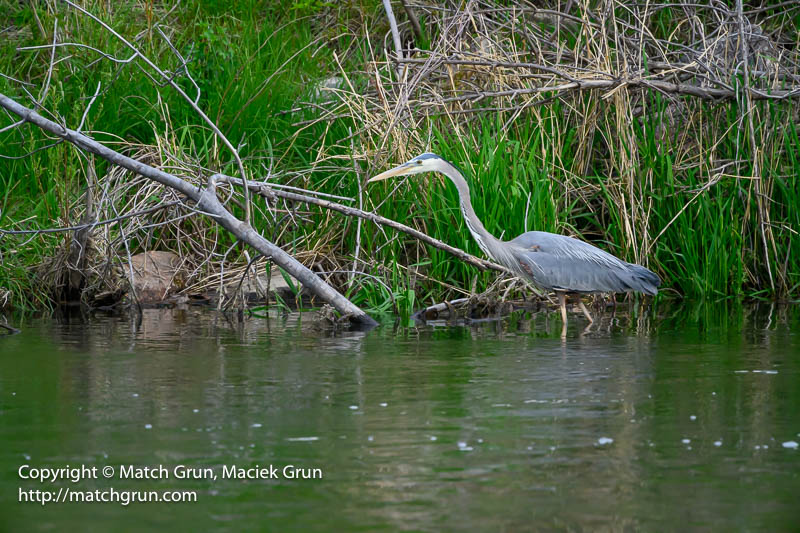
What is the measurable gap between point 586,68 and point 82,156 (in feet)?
14.7

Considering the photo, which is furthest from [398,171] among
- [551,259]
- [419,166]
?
[551,259]

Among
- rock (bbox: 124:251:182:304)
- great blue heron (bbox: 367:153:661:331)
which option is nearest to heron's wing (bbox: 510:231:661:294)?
great blue heron (bbox: 367:153:661:331)

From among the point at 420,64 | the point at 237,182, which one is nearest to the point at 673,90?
the point at 420,64

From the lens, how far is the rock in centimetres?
927

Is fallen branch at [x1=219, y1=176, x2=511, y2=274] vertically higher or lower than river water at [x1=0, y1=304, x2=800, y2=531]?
higher

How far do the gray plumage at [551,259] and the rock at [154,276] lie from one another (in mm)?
2553

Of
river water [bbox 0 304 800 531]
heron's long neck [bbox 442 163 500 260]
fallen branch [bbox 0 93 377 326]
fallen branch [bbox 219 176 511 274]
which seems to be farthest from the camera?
heron's long neck [bbox 442 163 500 260]

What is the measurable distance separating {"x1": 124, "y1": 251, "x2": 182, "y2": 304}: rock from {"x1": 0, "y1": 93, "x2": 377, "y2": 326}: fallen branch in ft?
6.35

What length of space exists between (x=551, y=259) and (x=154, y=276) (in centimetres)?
358

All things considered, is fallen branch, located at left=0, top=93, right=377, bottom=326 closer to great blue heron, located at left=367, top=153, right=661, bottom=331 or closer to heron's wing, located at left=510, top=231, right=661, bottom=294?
great blue heron, located at left=367, top=153, right=661, bottom=331

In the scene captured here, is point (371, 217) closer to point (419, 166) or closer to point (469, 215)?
point (419, 166)

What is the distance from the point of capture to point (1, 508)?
3.36 meters

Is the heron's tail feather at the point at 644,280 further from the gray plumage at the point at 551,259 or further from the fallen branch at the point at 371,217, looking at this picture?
the fallen branch at the point at 371,217

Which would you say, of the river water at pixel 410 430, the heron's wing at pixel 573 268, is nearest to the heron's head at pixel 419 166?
the heron's wing at pixel 573 268
